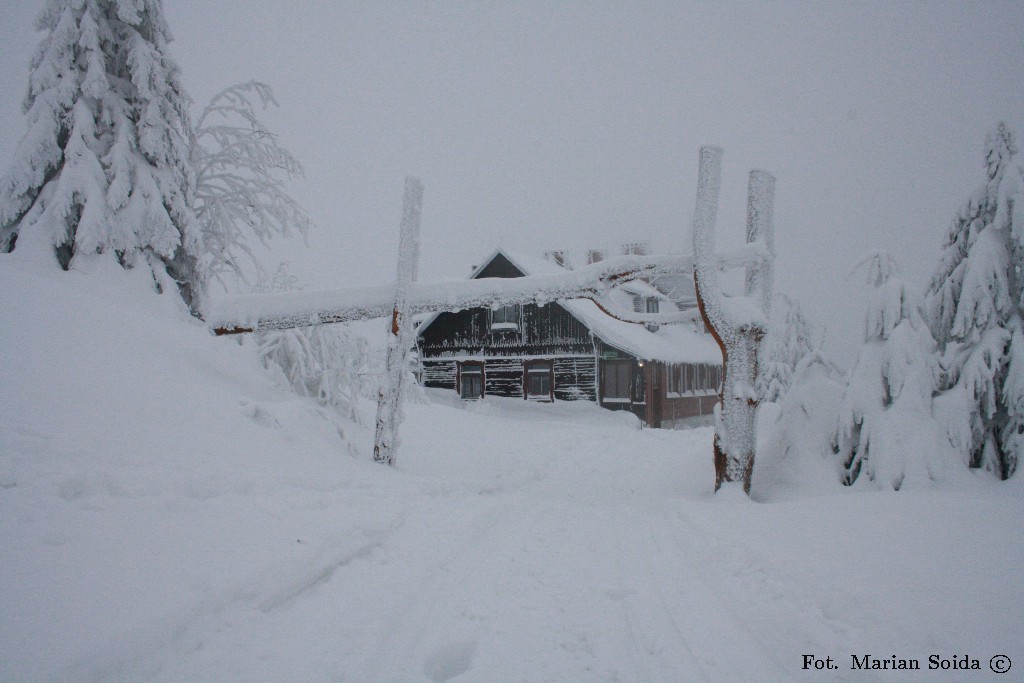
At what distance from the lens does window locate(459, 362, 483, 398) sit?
23.5 metres

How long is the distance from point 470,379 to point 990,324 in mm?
19698

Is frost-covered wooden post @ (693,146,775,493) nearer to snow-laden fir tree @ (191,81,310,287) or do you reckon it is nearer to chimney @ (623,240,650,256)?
snow-laden fir tree @ (191,81,310,287)

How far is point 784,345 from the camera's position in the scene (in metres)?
19.9

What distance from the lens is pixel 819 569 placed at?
11.7ft

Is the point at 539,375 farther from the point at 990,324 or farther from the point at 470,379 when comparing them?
the point at 990,324

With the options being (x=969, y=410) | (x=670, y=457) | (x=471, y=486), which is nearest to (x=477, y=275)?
(x=670, y=457)

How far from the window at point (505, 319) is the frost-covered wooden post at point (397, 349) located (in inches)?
561

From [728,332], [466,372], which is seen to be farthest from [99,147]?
[466,372]

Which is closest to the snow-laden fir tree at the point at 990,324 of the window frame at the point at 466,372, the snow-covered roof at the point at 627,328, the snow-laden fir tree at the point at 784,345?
the snow-covered roof at the point at 627,328

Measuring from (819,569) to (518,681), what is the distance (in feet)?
8.49

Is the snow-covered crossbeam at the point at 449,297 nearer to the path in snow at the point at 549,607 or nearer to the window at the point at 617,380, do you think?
the path in snow at the point at 549,607

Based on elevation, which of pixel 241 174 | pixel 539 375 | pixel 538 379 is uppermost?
pixel 241 174

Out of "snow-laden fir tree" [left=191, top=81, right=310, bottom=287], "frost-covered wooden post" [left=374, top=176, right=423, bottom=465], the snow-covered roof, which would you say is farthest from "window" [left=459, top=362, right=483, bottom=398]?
"frost-covered wooden post" [left=374, top=176, right=423, bottom=465]

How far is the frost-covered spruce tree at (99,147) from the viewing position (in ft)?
25.7
